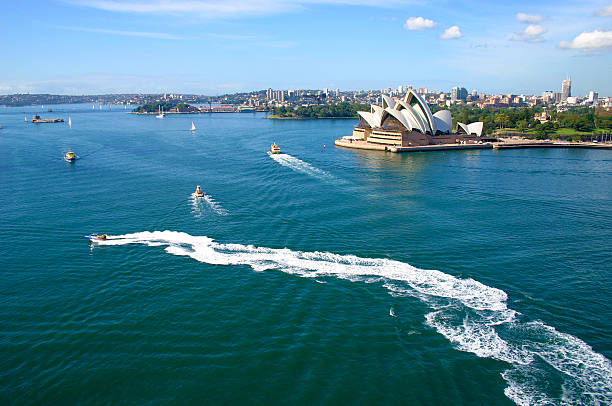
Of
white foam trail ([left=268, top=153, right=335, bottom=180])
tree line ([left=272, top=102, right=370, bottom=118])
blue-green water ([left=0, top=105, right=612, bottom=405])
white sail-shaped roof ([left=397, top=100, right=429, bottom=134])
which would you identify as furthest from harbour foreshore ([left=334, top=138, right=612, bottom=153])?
tree line ([left=272, top=102, right=370, bottom=118])

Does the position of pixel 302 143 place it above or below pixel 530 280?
above

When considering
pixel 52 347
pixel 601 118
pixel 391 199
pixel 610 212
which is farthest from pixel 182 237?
pixel 601 118

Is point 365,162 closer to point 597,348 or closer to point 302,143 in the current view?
point 302,143

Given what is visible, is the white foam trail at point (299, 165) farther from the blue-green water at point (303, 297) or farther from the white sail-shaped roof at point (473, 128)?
the white sail-shaped roof at point (473, 128)

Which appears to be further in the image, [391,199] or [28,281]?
[391,199]

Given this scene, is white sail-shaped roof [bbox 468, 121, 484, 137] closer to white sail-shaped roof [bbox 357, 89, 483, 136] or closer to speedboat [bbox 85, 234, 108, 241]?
white sail-shaped roof [bbox 357, 89, 483, 136]

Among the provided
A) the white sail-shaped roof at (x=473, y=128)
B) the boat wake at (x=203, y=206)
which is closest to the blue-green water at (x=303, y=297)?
the boat wake at (x=203, y=206)

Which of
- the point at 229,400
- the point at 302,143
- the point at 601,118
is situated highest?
the point at 601,118
